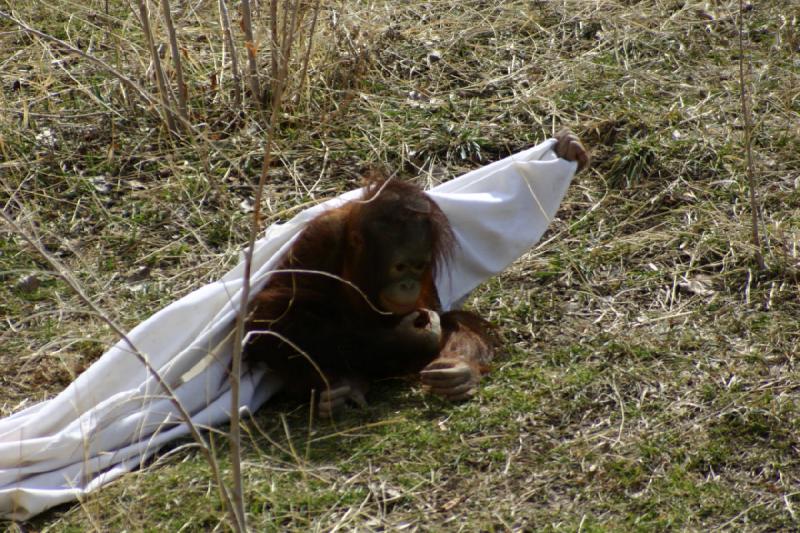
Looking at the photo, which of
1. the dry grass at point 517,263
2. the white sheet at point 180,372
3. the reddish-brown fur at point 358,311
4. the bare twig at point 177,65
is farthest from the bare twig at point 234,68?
the reddish-brown fur at point 358,311

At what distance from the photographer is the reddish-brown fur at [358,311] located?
3559 mm

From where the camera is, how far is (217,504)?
304 cm

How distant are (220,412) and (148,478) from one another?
1.20 feet

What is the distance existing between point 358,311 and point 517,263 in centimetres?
92

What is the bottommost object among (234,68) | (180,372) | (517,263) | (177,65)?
(517,263)

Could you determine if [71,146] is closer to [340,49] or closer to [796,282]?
[340,49]

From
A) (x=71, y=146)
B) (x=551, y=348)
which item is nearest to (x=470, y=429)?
(x=551, y=348)

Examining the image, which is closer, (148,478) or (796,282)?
(148,478)

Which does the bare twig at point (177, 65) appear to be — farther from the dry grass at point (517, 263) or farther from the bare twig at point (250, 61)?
the bare twig at point (250, 61)

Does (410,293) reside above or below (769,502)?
above

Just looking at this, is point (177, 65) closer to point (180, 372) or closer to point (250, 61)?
point (250, 61)

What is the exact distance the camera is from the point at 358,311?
12.1 ft

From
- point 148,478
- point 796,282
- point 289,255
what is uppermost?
point 289,255

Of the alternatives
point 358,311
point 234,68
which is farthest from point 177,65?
point 358,311
